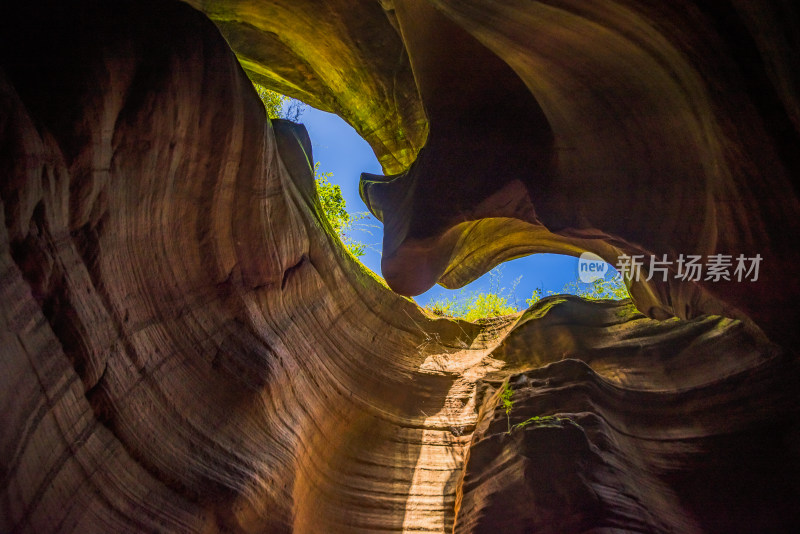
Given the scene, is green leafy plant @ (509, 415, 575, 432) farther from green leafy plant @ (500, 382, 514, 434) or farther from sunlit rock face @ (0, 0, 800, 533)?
green leafy plant @ (500, 382, 514, 434)

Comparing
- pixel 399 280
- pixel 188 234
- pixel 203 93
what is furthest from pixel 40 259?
pixel 399 280

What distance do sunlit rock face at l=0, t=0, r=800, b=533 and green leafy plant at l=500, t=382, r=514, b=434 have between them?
0.23ft

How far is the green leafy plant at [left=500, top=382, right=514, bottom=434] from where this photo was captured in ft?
15.3

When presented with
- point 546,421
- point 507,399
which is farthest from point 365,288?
point 546,421

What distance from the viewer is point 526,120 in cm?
470

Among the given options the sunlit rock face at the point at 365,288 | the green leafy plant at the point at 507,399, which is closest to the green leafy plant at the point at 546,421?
the sunlit rock face at the point at 365,288

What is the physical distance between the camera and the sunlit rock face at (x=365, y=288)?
2447mm

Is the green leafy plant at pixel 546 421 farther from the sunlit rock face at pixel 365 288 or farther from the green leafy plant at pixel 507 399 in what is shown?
the green leafy plant at pixel 507 399

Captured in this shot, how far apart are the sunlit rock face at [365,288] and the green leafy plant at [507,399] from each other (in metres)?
0.07

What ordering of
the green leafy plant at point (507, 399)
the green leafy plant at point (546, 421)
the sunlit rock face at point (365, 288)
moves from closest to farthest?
the sunlit rock face at point (365, 288)
the green leafy plant at point (546, 421)
the green leafy plant at point (507, 399)

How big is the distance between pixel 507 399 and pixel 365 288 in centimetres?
263

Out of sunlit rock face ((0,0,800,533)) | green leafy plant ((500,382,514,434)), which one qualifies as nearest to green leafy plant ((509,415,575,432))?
sunlit rock face ((0,0,800,533))

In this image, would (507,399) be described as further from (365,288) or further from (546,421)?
(365,288)

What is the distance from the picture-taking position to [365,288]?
6.37 meters
